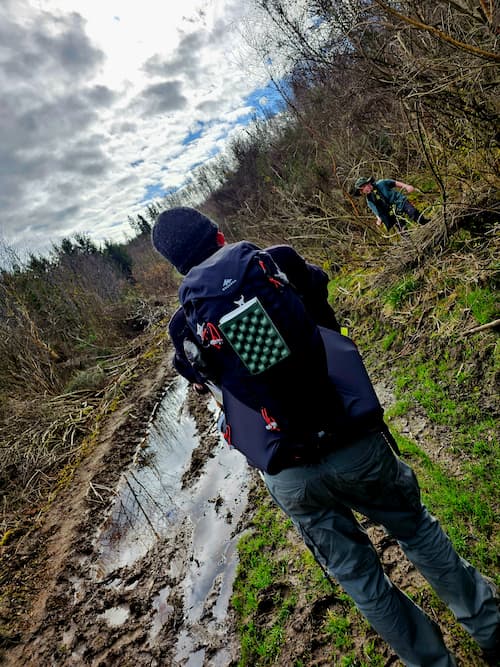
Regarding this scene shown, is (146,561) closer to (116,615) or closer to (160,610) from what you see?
(116,615)

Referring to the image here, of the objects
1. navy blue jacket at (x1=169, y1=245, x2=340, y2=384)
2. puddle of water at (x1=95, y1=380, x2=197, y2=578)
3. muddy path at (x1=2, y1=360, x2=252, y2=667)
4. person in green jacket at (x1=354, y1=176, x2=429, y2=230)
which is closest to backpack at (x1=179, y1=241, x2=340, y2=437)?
navy blue jacket at (x1=169, y1=245, x2=340, y2=384)

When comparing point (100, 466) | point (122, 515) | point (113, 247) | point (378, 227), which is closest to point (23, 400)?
point (100, 466)

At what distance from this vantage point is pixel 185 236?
1.62m

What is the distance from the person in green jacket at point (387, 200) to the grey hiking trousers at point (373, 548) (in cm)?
443

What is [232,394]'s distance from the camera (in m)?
1.46

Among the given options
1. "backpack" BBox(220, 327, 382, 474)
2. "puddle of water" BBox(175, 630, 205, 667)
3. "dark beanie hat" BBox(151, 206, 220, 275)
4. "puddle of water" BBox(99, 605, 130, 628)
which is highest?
"dark beanie hat" BBox(151, 206, 220, 275)

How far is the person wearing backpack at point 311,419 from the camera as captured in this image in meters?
1.32

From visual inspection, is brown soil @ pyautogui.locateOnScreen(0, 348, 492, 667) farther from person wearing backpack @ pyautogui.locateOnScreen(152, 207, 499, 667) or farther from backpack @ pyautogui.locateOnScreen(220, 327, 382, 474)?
backpack @ pyautogui.locateOnScreen(220, 327, 382, 474)

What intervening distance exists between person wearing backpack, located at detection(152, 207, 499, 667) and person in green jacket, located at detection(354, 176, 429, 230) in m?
4.08

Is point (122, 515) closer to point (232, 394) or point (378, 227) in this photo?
point (232, 394)

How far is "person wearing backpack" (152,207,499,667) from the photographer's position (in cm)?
132

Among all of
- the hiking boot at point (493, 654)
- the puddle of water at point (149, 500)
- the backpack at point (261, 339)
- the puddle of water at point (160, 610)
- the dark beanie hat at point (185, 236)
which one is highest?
the dark beanie hat at point (185, 236)

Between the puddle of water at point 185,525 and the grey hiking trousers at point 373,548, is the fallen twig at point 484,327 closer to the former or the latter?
the grey hiking trousers at point 373,548

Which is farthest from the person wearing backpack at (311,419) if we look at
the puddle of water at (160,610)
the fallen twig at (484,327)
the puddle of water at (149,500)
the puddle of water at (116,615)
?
the puddle of water at (149,500)
